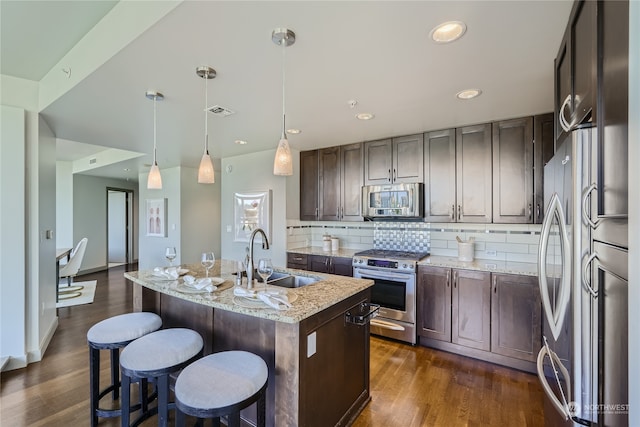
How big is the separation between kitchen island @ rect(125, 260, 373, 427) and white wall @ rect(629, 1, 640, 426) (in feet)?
3.63

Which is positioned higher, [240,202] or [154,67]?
[154,67]

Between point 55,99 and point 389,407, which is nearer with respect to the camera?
point 389,407

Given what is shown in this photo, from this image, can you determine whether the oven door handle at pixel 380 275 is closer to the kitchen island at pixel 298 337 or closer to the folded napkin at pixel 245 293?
the kitchen island at pixel 298 337

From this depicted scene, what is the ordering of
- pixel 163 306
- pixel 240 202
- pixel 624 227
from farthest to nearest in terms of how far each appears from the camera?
pixel 240 202 → pixel 163 306 → pixel 624 227

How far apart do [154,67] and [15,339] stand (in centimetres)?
292

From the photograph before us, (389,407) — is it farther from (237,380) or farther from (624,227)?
(624,227)

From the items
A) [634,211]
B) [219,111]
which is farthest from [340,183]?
[634,211]

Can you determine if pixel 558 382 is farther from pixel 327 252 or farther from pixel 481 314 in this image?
pixel 327 252

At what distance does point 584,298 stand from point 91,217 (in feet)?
29.9

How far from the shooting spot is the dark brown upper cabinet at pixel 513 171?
282 centimetres

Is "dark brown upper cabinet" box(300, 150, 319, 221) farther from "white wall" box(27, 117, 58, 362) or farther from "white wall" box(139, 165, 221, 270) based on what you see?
"white wall" box(27, 117, 58, 362)

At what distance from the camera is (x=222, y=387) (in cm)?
130

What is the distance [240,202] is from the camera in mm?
4711

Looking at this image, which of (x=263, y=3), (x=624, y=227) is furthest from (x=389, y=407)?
(x=263, y=3)
